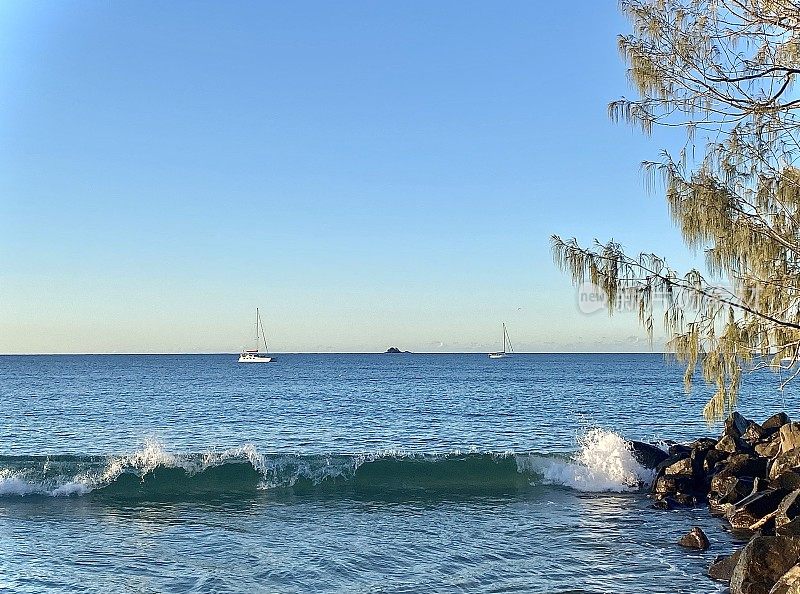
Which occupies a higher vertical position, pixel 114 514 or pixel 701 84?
pixel 701 84

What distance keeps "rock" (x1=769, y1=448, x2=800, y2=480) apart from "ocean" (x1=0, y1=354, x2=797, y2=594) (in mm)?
2033

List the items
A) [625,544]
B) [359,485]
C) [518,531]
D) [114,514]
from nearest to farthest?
[625,544] → [518,531] → [114,514] → [359,485]

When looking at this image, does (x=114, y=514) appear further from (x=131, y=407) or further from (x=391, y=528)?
(x=131, y=407)

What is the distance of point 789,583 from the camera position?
10.4 meters

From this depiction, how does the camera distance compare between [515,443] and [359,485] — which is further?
[515,443]

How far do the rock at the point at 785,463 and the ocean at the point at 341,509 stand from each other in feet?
6.67

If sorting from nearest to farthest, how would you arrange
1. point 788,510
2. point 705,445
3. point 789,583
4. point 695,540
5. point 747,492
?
point 789,583, point 788,510, point 695,540, point 747,492, point 705,445

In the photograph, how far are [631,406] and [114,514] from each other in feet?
149

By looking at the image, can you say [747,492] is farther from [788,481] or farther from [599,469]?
[599,469]

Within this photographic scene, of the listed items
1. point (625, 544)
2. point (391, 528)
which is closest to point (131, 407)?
point (391, 528)

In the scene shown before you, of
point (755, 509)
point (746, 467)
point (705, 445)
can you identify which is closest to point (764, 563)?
point (755, 509)

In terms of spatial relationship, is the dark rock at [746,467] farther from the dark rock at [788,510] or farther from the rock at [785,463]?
the dark rock at [788,510]

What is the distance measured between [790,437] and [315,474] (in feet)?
43.5

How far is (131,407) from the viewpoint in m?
56.5
